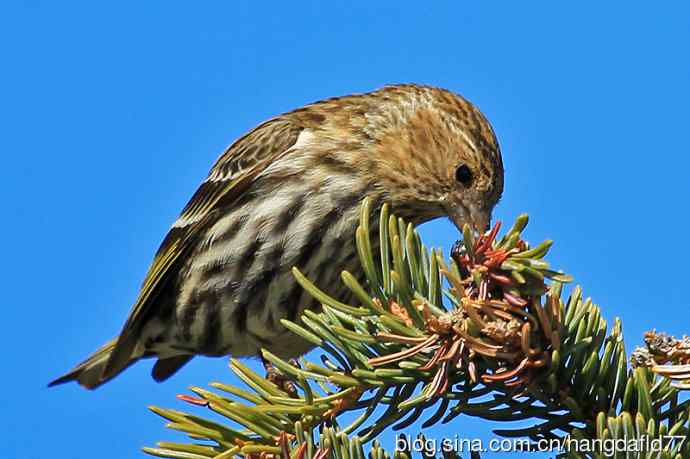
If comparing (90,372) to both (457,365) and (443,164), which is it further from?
(457,365)

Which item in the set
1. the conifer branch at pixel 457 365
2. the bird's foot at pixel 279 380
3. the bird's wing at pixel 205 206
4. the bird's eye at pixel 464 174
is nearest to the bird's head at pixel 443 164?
the bird's eye at pixel 464 174

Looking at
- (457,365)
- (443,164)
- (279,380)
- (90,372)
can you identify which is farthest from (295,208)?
(457,365)

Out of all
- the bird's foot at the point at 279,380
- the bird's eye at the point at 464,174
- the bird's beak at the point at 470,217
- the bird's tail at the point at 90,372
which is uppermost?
the bird's eye at the point at 464,174

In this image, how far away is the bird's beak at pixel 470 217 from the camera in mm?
4176

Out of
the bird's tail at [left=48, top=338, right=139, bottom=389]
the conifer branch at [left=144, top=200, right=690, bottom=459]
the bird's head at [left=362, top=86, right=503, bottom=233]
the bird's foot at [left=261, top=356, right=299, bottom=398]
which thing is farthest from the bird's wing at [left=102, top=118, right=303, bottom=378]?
the conifer branch at [left=144, top=200, right=690, bottom=459]

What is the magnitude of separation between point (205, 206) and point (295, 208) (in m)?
0.72

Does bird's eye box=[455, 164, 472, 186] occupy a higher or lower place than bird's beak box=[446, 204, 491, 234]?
higher

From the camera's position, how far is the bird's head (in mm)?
4234

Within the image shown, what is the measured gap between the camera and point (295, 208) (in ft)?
14.3

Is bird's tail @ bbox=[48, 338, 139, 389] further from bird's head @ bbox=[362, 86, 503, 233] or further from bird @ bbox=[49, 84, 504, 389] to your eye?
bird's head @ bbox=[362, 86, 503, 233]

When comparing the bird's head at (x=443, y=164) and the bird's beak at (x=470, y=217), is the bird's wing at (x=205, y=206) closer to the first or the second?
the bird's head at (x=443, y=164)

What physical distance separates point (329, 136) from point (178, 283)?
969mm

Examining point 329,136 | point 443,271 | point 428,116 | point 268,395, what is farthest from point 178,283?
point 443,271

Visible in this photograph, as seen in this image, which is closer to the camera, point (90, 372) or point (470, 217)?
point (470, 217)
